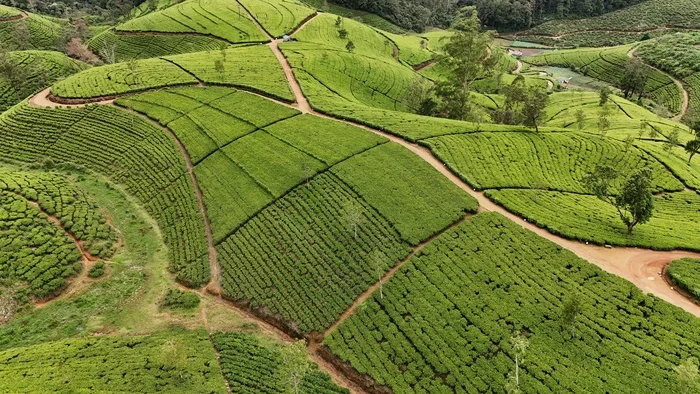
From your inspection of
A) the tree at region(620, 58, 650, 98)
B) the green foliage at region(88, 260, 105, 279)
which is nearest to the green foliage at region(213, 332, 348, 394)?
the green foliage at region(88, 260, 105, 279)

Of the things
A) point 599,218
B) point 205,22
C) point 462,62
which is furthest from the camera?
point 205,22

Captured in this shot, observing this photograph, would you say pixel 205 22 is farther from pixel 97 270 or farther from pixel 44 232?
pixel 97 270

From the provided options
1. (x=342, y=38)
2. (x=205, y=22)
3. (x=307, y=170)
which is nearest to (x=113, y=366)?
(x=307, y=170)

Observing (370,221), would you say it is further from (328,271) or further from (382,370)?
(382,370)

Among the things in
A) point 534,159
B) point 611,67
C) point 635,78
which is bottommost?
point 611,67

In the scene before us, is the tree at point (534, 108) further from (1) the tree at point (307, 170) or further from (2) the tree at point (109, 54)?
(2) the tree at point (109, 54)

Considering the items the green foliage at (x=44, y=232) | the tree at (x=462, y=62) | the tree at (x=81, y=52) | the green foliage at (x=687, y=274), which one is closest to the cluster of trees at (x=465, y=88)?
the tree at (x=462, y=62)
